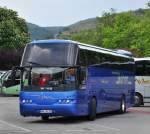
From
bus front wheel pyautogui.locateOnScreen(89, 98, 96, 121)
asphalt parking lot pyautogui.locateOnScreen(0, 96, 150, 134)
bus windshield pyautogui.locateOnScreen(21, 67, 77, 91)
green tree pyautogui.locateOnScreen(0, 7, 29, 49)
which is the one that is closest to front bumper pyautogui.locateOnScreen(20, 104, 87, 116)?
asphalt parking lot pyautogui.locateOnScreen(0, 96, 150, 134)

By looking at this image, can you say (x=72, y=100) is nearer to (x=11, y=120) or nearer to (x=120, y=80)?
(x=11, y=120)

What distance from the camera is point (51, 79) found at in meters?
22.9

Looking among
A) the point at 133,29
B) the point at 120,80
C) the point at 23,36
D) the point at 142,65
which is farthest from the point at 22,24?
the point at 120,80

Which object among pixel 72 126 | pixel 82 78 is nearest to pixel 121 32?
pixel 82 78

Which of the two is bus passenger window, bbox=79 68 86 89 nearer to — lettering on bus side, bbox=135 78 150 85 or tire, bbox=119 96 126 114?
tire, bbox=119 96 126 114

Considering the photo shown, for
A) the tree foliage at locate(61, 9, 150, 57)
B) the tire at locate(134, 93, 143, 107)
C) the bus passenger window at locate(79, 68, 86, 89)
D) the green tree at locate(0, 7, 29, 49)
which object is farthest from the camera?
the tree foliage at locate(61, 9, 150, 57)

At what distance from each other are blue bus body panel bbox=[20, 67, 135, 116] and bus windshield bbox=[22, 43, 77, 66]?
108 centimetres

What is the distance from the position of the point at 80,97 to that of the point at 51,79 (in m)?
1.30

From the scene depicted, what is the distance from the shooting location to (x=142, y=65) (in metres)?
36.3

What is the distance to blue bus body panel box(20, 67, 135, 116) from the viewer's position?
2284 centimetres

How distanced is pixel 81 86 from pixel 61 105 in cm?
115

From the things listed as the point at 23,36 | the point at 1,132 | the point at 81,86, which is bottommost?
the point at 1,132

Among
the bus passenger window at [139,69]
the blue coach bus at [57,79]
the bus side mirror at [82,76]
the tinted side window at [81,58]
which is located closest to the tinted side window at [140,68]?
the bus passenger window at [139,69]

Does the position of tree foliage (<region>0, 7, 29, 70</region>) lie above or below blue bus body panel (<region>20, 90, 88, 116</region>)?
above
